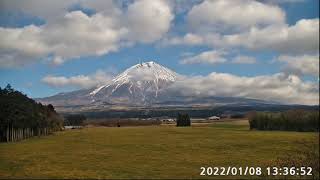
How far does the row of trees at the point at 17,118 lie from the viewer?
4801 inches

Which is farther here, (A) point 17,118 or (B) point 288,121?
(B) point 288,121

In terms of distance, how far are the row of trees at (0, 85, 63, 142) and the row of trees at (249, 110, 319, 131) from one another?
75.4 meters

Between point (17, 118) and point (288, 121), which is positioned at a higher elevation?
point (17, 118)

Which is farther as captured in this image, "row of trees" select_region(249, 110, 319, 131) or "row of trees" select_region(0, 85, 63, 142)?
"row of trees" select_region(249, 110, 319, 131)

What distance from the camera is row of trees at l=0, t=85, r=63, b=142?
400ft

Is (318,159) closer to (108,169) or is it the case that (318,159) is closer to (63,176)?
(108,169)

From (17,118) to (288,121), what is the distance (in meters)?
92.2

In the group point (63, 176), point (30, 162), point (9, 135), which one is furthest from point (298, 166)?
point (9, 135)

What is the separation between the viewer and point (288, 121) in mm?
171875

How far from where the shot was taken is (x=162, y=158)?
61.4 meters

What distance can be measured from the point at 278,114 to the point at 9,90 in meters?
91.9

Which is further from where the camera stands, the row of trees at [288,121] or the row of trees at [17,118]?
the row of trees at [288,121]

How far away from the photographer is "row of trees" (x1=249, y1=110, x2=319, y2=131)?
16359 centimetres

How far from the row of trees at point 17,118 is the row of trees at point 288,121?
75.4 metres
